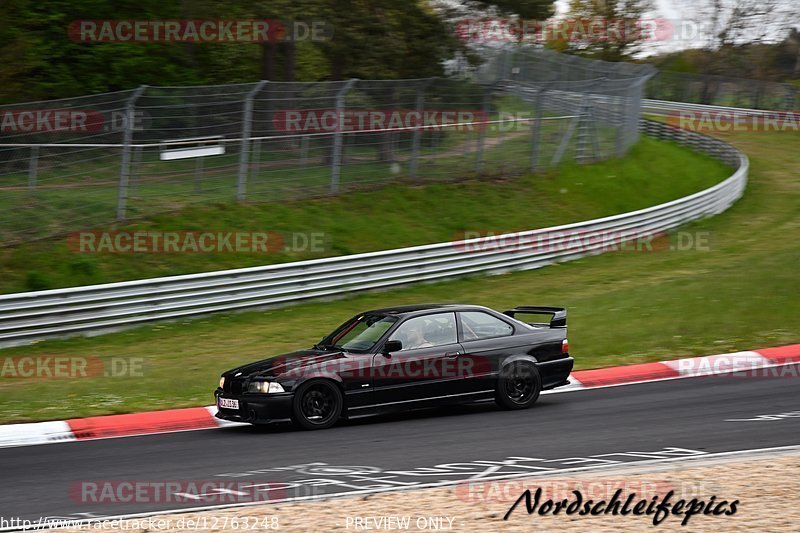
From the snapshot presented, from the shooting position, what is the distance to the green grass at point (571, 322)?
13.1m

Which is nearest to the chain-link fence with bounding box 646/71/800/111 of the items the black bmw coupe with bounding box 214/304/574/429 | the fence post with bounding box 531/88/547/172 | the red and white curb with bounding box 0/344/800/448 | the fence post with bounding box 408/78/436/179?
the fence post with bounding box 531/88/547/172

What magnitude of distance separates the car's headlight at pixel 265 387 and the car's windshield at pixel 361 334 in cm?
107

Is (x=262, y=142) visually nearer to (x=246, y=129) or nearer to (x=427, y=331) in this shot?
(x=246, y=129)

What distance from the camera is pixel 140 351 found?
15648mm

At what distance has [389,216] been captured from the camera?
23.5 meters

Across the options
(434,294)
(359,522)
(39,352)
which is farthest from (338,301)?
(359,522)

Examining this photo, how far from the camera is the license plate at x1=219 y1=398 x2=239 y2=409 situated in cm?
1041

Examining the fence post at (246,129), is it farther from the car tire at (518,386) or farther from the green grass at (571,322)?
the car tire at (518,386)

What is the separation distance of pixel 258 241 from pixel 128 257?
113 inches

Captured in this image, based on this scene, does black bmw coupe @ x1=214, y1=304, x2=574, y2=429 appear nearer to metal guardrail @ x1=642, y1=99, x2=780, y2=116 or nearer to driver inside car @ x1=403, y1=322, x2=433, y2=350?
driver inside car @ x1=403, y1=322, x2=433, y2=350

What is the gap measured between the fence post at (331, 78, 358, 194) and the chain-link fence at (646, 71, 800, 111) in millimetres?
40057

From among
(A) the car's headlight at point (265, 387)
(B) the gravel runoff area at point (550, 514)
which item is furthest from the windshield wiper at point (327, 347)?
(B) the gravel runoff area at point (550, 514)

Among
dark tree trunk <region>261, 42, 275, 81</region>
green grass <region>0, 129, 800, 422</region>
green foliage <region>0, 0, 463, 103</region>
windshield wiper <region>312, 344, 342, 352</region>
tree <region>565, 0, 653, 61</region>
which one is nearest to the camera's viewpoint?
windshield wiper <region>312, 344, 342, 352</region>

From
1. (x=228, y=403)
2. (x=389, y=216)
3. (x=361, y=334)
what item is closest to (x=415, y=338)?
(x=361, y=334)
